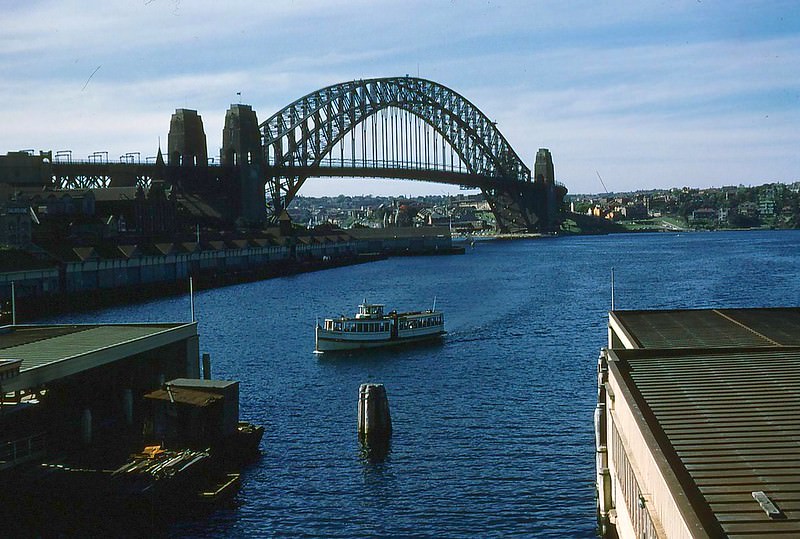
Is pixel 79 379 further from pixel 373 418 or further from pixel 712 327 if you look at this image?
pixel 712 327

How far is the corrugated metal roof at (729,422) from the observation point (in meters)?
11.6

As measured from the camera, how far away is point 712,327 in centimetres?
2755

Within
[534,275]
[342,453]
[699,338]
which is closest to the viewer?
[699,338]

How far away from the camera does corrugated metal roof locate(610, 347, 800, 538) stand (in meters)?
11.6

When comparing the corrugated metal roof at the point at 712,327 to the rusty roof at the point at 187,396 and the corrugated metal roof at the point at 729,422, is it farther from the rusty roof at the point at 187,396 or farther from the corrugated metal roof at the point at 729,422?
the rusty roof at the point at 187,396

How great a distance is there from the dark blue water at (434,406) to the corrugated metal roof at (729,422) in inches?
172

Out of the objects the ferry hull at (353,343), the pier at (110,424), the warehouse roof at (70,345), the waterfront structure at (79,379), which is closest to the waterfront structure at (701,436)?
the pier at (110,424)

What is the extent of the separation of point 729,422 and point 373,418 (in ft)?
48.8

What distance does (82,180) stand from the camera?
126312mm

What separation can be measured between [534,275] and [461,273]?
833 cm

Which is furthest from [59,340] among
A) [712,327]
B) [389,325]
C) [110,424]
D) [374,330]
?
[389,325]

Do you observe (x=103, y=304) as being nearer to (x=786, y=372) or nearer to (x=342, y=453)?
(x=342, y=453)

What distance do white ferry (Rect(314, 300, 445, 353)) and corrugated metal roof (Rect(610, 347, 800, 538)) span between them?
27.3 metres

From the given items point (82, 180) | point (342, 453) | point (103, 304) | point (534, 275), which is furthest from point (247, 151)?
point (342, 453)
